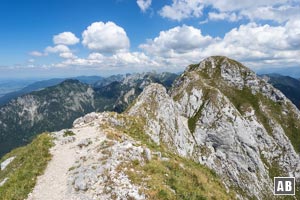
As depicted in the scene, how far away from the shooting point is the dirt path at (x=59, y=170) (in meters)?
22.4

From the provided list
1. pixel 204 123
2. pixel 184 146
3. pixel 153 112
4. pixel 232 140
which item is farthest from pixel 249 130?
pixel 153 112

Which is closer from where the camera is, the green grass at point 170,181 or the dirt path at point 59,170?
the green grass at point 170,181

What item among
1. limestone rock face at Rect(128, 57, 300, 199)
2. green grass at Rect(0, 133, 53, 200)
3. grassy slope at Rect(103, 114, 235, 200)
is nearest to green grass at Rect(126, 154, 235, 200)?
grassy slope at Rect(103, 114, 235, 200)

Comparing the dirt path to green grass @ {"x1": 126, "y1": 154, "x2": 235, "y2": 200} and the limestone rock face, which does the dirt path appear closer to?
green grass @ {"x1": 126, "y1": 154, "x2": 235, "y2": 200}

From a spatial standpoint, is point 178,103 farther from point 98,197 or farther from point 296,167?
point 98,197

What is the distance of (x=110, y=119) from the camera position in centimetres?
4719

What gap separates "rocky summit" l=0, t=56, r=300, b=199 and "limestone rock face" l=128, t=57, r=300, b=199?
531 millimetres

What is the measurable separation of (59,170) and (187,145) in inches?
3653

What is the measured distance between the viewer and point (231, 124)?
136750 millimetres

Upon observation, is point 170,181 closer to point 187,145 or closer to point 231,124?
point 187,145

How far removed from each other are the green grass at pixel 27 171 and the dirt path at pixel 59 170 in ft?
2.06

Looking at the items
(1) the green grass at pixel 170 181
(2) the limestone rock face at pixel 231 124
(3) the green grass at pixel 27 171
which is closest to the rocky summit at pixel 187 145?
(1) the green grass at pixel 170 181

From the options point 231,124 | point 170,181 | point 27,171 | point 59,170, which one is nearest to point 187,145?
point 231,124

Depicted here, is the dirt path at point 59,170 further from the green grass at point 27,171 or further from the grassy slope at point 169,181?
the grassy slope at point 169,181
